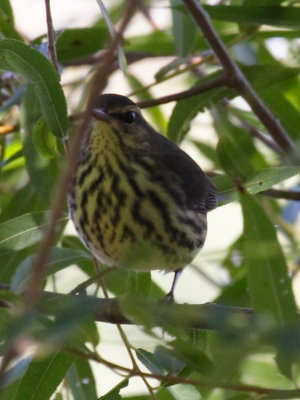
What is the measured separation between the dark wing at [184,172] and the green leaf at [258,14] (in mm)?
656

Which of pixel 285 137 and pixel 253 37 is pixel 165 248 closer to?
pixel 285 137

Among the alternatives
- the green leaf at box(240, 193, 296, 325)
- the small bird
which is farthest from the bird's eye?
the green leaf at box(240, 193, 296, 325)

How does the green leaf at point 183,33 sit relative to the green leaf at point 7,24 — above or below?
below

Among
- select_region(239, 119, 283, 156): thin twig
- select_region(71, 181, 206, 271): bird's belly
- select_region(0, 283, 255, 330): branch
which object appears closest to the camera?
select_region(0, 283, 255, 330): branch

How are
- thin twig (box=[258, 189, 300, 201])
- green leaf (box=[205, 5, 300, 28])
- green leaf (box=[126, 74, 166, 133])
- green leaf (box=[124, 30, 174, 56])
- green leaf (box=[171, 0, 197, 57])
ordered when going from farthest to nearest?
green leaf (box=[126, 74, 166, 133]) → green leaf (box=[124, 30, 174, 56]) → green leaf (box=[171, 0, 197, 57]) → thin twig (box=[258, 189, 300, 201]) → green leaf (box=[205, 5, 300, 28])

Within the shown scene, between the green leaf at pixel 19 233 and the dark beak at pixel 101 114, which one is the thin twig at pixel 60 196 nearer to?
the green leaf at pixel 19 233

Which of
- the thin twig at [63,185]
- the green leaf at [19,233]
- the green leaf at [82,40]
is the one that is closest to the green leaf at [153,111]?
the green leaf at [82,40]

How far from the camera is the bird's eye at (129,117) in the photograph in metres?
3.63

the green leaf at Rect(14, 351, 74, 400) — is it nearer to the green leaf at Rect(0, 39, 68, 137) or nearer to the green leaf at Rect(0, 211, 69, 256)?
the green leaf at Rect(0, 211, 69, 256)

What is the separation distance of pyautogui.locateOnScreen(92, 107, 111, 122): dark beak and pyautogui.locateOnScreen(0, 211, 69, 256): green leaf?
41cm

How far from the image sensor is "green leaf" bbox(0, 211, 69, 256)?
3318 millimetres

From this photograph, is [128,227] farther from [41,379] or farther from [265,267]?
[265,267]

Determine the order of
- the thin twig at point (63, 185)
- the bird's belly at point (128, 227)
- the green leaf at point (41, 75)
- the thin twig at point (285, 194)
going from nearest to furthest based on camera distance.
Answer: the thin twig at point (63, 185) → the green leaf at point (41, 75) → the bird's belly at point (128, 227) → the thin twig at point (285, 194)

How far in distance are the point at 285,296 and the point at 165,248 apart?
122 cm
